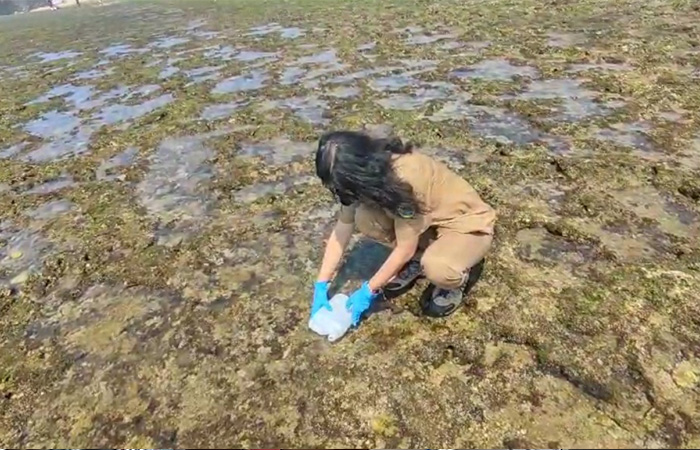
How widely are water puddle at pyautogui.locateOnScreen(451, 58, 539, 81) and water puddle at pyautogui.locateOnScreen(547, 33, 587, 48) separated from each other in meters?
1.60

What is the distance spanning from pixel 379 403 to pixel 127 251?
Answer: 2837 millimetres

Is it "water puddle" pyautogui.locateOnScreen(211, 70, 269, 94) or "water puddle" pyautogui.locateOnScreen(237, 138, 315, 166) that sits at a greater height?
"water puddle" pyautogui.locateOnScreen(237, 138, 315, 166)

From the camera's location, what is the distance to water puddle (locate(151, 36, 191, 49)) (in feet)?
50.3

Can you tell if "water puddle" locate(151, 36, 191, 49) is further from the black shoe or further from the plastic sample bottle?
the black shoe

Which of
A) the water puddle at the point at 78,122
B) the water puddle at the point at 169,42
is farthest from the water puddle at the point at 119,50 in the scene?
the water puddle at the point at 78,122

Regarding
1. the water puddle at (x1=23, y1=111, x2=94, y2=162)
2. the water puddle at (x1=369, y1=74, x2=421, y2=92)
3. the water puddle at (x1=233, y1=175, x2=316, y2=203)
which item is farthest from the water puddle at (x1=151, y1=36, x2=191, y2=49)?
the water puddle at (x1=233, y1=175, x2=316, y2=203)

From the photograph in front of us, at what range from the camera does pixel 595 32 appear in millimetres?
11703

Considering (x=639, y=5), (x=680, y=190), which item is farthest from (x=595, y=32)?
(x=680, y=190)

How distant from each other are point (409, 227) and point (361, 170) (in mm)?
526

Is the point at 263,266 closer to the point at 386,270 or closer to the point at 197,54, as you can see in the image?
the point at 386,270

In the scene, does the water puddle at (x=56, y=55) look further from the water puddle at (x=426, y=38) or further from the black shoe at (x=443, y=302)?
the black shoe at (x=443, y=302)

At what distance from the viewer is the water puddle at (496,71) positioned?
361 inches

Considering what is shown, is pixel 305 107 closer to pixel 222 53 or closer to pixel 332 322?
pixel 332 322

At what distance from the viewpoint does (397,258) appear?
3.51 m
